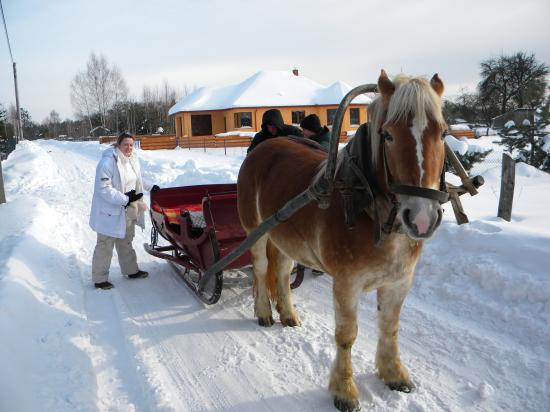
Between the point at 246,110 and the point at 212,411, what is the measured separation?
116ft

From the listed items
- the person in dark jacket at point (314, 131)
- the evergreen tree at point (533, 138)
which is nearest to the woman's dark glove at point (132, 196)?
the person in dark jacket at point (314, 131)

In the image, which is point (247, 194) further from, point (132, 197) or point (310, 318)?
point (132, 197)

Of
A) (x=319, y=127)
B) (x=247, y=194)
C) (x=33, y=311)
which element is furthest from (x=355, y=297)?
(x=319, y=127)

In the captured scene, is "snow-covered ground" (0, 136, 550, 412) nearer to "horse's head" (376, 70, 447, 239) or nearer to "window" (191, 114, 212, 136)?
"horse's head" (376, 70, 447, 239)

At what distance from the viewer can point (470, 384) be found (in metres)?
2.87

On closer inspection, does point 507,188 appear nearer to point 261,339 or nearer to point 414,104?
point 261,339

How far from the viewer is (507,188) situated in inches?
230

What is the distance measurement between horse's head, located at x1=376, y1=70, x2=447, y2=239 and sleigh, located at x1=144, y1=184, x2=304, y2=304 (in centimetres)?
222

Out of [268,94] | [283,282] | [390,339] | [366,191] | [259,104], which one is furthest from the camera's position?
[268,94]

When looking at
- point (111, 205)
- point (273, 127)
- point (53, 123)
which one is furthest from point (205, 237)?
point (53, 123)

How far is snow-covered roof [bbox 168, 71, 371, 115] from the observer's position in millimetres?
36656

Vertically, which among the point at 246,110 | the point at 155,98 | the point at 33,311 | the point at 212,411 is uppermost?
the point at 155,98

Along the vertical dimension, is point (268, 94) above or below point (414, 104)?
above

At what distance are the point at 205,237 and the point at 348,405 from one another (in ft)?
7.06
